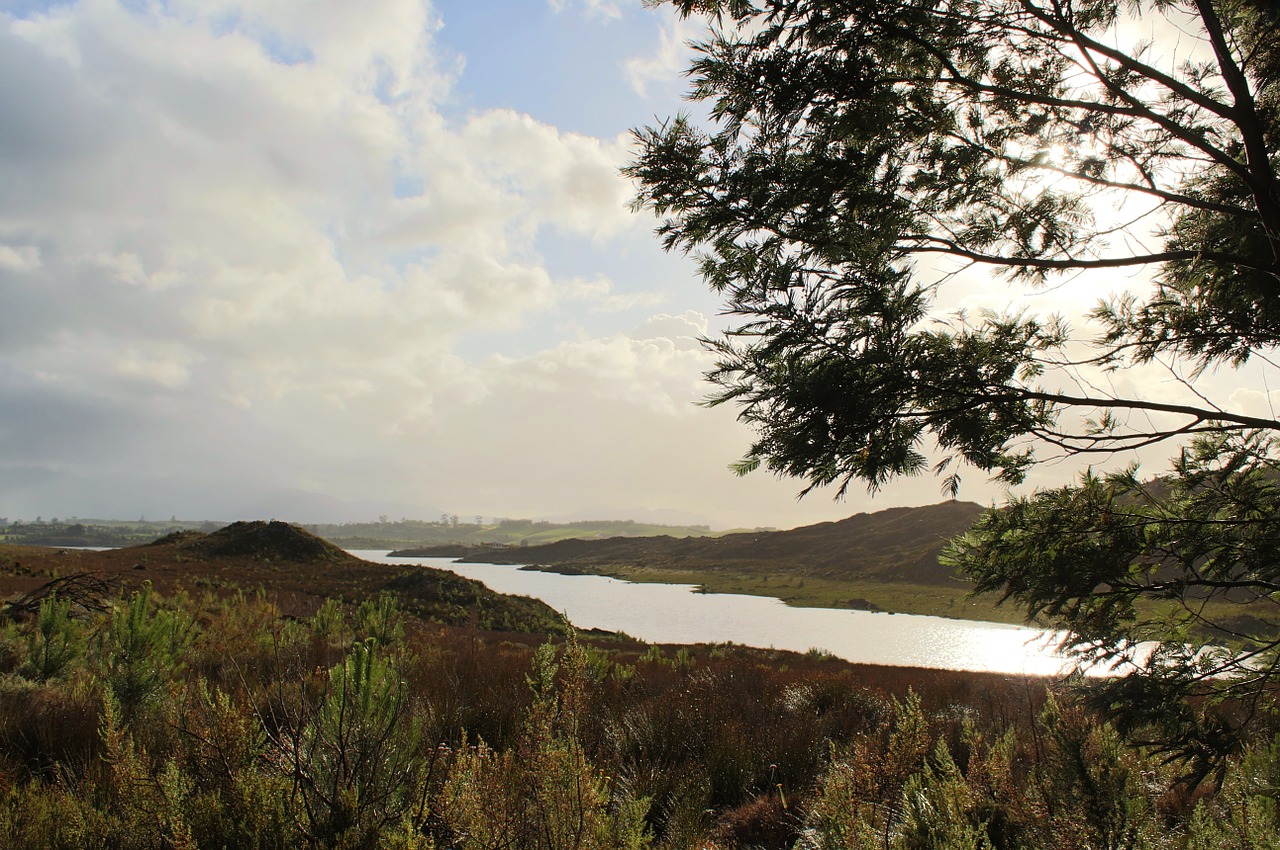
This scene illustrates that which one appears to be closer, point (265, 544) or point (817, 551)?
point (265, 544)

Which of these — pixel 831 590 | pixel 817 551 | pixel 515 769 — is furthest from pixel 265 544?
pixel 817 551

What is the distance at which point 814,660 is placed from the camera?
1816 centimetres

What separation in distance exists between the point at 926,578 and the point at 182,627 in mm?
Answer: 72129

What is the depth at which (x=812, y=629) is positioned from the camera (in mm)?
34969

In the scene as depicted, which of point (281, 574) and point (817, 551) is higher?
point (281, 574)

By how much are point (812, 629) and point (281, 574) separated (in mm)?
29791

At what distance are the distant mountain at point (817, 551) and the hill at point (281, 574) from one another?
177 feet

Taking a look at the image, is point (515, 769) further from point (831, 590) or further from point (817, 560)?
point (817, 560)

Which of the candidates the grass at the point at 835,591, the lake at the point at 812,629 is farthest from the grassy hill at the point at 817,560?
the lake at the point at 812,629

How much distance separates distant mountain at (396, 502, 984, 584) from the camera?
75375 millimetres

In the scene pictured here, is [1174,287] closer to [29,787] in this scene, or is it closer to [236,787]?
[236,787]

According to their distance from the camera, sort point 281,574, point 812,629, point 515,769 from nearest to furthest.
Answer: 1. point 515,769
2. point 281,574
3. point 812,629

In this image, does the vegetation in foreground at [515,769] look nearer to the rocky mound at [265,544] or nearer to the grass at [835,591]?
the grass at [835,591]

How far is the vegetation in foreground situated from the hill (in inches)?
524
